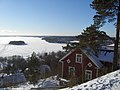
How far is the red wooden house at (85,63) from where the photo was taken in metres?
26.2

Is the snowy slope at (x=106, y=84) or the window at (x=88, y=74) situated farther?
the window at (x=88, y=74)

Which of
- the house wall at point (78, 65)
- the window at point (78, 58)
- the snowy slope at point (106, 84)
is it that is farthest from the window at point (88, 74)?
the snowy slope at point (106, 84)

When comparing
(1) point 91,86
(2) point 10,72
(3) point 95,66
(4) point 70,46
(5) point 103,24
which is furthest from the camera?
(2) point 10,72

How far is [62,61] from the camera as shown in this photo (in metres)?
29.9

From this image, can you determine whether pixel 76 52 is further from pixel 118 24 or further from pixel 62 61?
pixel 118 24

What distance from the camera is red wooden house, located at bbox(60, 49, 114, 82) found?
26.2 m

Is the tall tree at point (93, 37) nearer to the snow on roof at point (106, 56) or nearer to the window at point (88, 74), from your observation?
the snow on roof at point (106, 56)

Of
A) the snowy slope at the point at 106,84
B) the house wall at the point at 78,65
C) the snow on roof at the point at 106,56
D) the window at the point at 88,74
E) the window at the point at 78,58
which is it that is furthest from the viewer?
the window at the point at 78,58

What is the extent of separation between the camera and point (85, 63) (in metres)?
27.5

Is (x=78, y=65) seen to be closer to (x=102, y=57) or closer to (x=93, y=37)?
(x=102, y=57)

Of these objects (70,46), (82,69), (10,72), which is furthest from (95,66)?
(10,72)

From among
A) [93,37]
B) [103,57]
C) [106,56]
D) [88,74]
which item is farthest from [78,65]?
[93,37]

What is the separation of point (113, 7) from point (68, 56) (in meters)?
14.5

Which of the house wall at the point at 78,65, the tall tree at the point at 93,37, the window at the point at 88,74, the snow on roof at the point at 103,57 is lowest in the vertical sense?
the window at the point at 88,74
